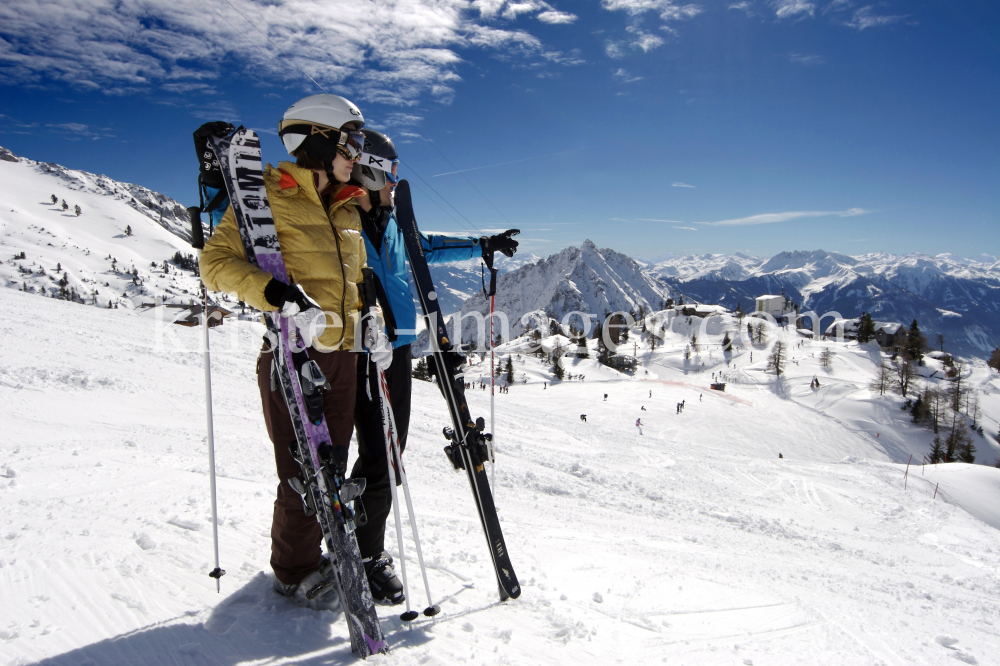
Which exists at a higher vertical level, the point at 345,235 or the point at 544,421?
the point at 345,235

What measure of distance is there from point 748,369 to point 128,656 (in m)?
78.0

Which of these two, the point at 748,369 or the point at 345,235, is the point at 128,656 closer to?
the point at 345,235

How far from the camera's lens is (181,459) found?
6027 mm

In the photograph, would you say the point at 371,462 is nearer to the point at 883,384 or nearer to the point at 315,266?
the point at 315,266

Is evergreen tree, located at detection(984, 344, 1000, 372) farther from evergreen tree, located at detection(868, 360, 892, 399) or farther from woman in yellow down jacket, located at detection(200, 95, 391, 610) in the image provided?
woman in yellow down jacket, located at detection(200, 95, 391, 610)

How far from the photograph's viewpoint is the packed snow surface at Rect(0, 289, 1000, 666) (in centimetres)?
251

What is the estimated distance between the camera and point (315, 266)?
2.61 meters

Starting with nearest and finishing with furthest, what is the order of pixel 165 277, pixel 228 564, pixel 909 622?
1. pixel 228 564
2. pixel 909 622
3. pixel 165 277

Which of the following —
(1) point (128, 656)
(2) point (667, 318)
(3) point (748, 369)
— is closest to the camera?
(1) point (128, 656)

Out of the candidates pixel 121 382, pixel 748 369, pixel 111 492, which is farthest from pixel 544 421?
pixel 748 369

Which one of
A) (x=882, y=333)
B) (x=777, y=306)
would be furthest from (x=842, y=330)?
(x=777, y=306)

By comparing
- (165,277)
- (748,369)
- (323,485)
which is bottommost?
(748,369)

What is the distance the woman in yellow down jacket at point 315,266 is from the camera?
8.52 feet

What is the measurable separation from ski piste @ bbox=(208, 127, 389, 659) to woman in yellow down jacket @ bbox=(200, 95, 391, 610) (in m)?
0.08
